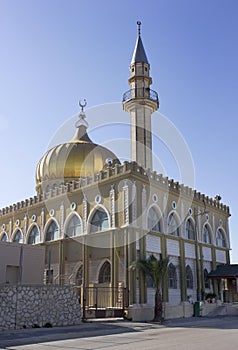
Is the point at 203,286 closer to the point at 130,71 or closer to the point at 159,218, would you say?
the point at 159,218

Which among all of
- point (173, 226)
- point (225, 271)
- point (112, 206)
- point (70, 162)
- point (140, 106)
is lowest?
point (225, 271)

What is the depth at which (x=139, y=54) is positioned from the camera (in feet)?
122

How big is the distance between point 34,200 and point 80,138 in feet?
25.2

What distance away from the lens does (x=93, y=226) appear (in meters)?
28.8

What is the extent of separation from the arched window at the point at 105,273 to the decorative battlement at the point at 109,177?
572 cm

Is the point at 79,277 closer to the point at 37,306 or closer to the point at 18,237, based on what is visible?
the point at 18,237

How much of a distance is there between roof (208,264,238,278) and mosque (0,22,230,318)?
52 cm

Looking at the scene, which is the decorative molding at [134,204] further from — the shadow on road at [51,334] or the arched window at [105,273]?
the shadow on road at [51,334]

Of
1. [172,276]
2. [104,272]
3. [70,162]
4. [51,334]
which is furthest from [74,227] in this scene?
[51,334]

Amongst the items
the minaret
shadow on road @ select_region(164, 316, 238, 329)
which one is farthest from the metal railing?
shadow on road @ select_region(164, 316, 238, 329)

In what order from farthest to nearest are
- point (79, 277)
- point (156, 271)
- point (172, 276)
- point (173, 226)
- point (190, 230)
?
point (190, 230)
point (173, 226)
point (79, 277)
point (172, 276)
point (156, 271)

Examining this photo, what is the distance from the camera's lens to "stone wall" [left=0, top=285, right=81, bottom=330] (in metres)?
17.5

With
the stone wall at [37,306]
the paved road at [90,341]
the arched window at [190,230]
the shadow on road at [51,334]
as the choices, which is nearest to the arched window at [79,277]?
the arched window at [190,230]

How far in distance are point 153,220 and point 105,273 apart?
4885 millimetres
